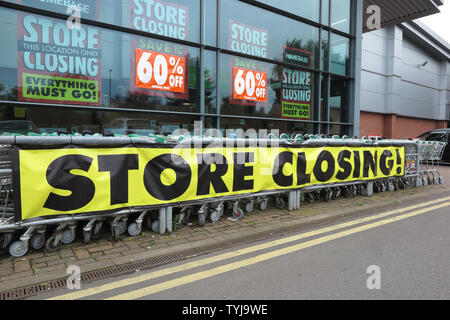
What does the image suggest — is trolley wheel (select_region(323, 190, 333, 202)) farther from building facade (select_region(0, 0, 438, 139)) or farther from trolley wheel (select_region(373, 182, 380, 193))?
building facade (select_region(0, 0, 438, 139))

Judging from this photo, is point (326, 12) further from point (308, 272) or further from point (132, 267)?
point (132, 267)

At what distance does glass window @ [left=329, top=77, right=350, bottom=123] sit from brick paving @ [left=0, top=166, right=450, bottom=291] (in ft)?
19.7

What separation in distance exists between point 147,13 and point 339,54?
7.08 m

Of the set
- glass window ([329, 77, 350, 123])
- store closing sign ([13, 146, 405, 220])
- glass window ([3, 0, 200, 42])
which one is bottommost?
store closing sign ([13, 146, 405, 220])

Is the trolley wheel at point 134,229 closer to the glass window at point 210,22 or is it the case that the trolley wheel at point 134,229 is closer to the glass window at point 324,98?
the glass window at point 210,22

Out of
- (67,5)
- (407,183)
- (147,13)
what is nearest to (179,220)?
(67,5)

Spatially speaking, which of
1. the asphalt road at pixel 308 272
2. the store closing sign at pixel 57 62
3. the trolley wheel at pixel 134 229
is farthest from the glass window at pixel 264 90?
the asphalt road at pixel 308 272

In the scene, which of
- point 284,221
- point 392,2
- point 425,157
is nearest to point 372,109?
point 392,2

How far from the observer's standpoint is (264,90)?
9586mm

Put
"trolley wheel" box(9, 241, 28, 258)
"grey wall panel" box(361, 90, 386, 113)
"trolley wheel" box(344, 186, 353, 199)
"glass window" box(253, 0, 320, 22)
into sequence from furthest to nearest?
"grey wall panel" box(361, 90, 386, 113) → "glass window" box(253, 0, 320, 22) → "trolley wheel" box(344, 186, 353, 199) → "trolley wheel" box(9, 241, 28, 258)

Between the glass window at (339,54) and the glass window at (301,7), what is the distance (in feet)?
3.53

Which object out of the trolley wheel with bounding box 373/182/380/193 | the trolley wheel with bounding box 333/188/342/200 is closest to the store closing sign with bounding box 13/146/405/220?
the trolley wheel with bounding box 333/188/342/200

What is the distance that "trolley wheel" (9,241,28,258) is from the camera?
11.7ft
